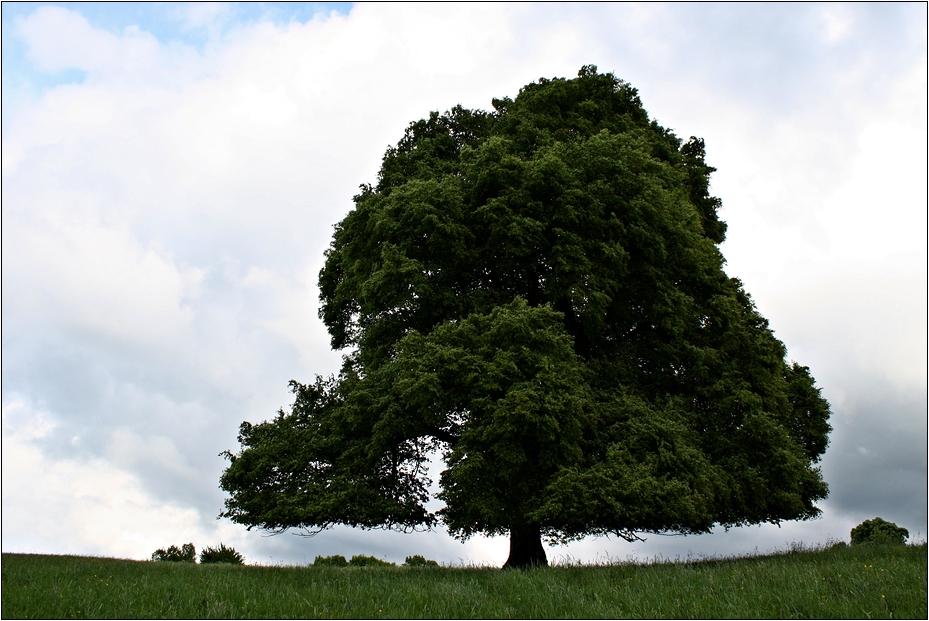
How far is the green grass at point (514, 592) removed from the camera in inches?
452

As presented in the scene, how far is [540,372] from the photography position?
53.4 feet

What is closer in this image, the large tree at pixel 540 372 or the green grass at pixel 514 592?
the green grass at pixel 514 592

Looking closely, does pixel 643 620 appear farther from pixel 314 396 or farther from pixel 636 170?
pixel 636 170

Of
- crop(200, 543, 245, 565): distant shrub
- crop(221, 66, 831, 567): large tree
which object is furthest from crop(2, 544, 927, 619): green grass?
crop(200, 543, 245, 565): distant shrub

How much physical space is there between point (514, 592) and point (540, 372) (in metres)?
4.88

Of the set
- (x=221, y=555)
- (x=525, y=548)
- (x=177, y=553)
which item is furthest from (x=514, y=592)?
(x=177, y=553)

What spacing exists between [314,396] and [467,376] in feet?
18.9

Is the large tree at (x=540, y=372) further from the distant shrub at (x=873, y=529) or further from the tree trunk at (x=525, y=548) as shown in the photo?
the distant shrub at (x=873, y=529)

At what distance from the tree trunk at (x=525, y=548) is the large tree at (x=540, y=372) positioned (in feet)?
0.12

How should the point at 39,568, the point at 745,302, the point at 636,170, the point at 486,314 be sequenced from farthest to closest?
1. the point at 745,302
2. the point at 636,170
3. the point at 486,314
4. the point at 39,568

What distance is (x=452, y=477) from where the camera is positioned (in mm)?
16375

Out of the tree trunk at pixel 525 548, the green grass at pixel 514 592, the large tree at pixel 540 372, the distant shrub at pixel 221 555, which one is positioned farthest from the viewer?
the distant shrub at pixel 221 555

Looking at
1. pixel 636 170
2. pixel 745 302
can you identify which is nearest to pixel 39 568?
pixel 636 170

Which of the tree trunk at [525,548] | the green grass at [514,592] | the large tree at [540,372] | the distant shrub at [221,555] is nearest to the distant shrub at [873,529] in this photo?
the large tree at [540,372]
